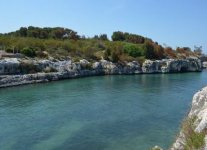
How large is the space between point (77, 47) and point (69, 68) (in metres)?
20.7

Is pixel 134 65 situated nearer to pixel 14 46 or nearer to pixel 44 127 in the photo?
pixel 14 46

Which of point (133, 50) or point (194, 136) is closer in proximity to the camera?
point (194, 136)

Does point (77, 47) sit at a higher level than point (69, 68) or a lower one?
higher

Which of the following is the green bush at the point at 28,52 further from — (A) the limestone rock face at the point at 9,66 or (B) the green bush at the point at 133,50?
(B) the green bush at the point at 133,50

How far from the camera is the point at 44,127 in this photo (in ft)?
94.5

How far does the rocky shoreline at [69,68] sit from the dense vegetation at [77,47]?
4.87m

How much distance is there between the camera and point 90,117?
3281 cm

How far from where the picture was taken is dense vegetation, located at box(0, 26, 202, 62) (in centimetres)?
8169

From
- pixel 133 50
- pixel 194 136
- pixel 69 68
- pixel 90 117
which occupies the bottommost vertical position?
pixel 90 117

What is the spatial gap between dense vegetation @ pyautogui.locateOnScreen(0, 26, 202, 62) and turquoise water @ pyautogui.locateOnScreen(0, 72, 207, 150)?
1174 inches

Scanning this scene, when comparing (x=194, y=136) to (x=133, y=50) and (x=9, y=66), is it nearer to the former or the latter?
(x=9, y=66)

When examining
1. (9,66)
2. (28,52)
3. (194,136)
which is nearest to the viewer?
(194,136)

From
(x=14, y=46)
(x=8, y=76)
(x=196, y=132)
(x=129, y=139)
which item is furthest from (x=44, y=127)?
(x=14, y=46)

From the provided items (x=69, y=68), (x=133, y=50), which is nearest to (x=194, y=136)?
(x=69, y=68)
